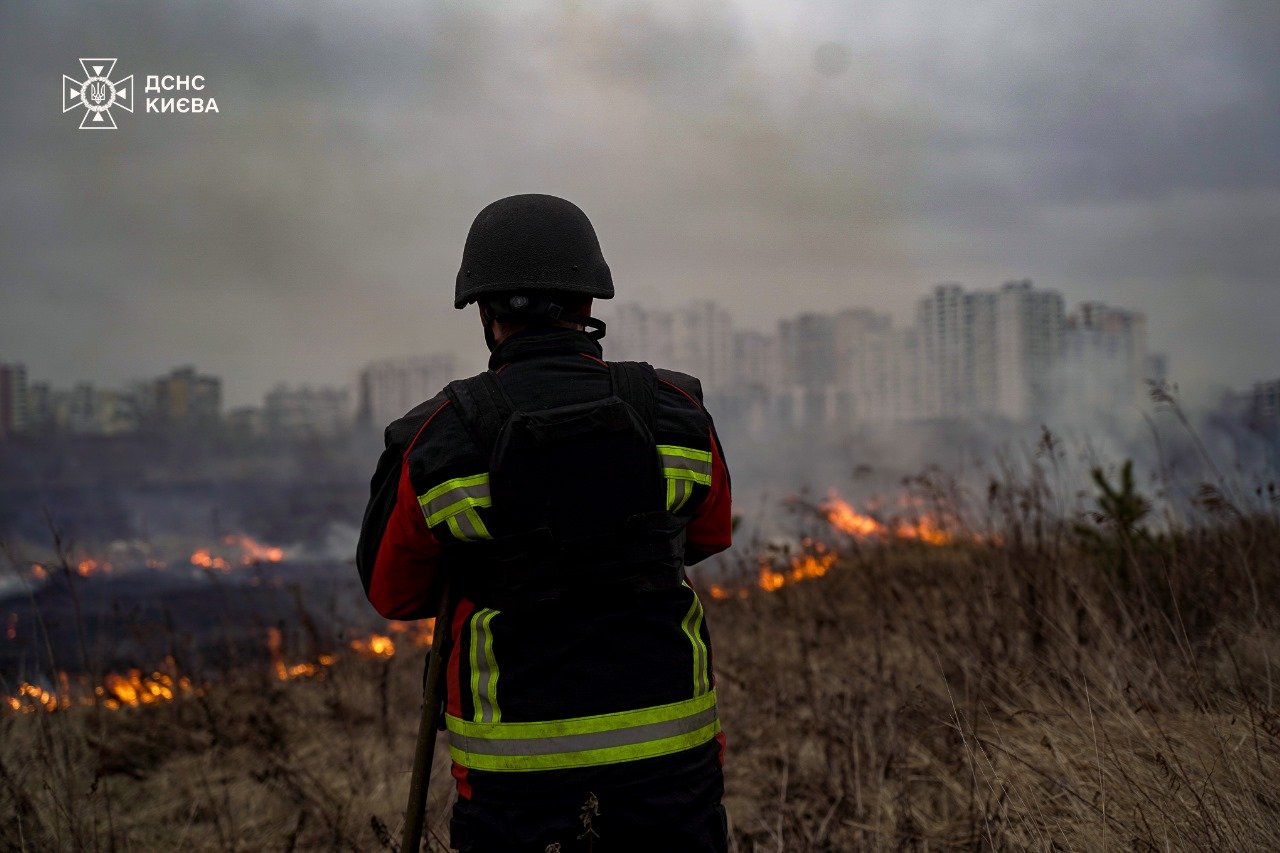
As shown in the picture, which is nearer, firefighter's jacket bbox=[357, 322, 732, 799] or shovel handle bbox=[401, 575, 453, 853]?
firefighter's jacket bbox=[357, 322, 732, 799]

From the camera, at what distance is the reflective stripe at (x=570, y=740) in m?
1.90

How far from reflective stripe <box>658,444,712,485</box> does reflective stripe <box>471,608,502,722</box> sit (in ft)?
1.70

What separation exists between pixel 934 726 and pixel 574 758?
99.0 inches

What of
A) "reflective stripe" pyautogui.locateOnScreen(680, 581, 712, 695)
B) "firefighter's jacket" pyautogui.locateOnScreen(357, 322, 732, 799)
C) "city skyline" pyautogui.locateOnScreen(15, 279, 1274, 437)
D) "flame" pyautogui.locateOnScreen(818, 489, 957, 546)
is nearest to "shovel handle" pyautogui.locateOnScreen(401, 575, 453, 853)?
"firefighter's jacket" pyautogui.locateOnScreen(357, 322, 732, 799)

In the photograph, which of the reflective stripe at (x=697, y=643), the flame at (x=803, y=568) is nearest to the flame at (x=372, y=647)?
the flame at (x=803, y=568)

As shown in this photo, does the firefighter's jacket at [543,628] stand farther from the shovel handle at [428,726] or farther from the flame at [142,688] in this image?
the flame at [142,688]

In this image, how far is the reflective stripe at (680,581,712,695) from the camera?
2.05 m

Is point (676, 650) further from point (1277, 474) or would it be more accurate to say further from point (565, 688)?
point (1277, 474)

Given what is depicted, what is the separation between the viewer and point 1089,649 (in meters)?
4.21

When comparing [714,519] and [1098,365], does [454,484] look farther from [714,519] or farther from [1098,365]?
[1098,365]

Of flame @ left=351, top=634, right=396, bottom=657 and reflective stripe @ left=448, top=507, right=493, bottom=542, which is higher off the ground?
reflective stripe @ left=448, top=507, right=493, bottom=542

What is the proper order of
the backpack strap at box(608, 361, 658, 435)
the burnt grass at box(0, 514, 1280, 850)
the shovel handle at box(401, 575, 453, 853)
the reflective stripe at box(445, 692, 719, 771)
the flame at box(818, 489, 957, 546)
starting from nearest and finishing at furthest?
the reflective stripe at box(445, 692, 719, 771)
the backpack strap at box(608, 361, 658, 435)
the shovel handle at box(401, 575, 453, 853)
the burnt grass at box(0, 514, 1280, 850)
the flame at box(818, 489, 957, 546)

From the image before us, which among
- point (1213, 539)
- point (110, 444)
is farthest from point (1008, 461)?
point (110, 444)

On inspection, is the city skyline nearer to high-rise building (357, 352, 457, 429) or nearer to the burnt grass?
high-rise building (357, 352, 457, 429)
